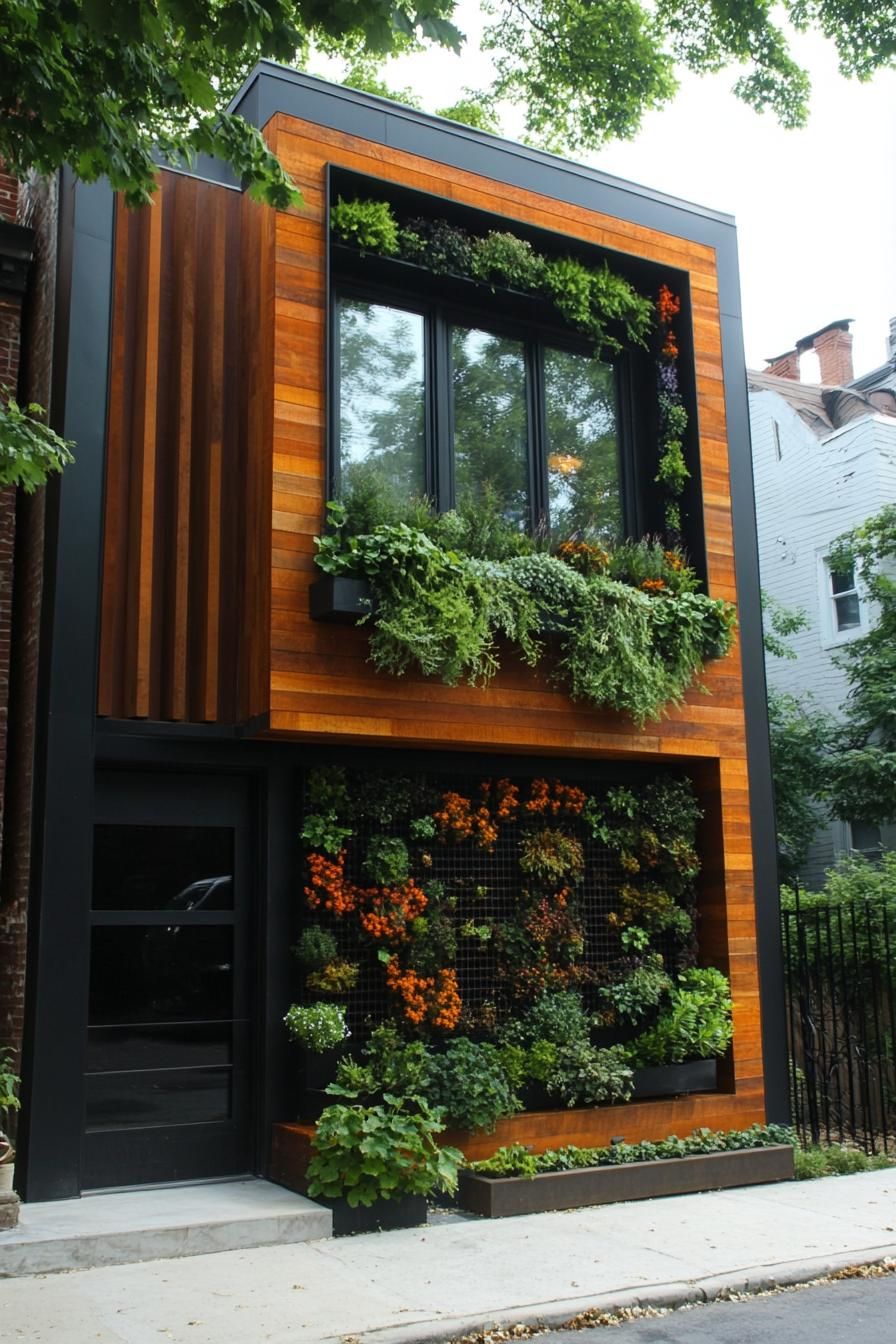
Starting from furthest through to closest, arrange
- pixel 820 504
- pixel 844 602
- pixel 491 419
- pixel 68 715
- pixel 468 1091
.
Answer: pixel 820 504, pixel 844 602, pixel 491 419, pixel 468 1091, pixel 68 715

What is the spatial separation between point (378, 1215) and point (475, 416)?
5813mm

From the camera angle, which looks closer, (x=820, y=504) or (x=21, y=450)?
(x=21, y=450)

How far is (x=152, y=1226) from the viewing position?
6684 mm

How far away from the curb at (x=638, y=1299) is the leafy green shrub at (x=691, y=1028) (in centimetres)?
229

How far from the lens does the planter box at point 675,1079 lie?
912 cm

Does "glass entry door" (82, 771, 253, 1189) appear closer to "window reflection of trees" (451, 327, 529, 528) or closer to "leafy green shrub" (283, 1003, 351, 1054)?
"leafy green shrub" (283, 1003, 351, 1054)

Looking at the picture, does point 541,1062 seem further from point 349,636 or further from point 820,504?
point 820,504

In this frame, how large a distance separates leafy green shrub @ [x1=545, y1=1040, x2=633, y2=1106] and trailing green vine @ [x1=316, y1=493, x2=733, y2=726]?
241 cm

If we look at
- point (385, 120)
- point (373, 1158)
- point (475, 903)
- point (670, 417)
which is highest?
point (385, 120)

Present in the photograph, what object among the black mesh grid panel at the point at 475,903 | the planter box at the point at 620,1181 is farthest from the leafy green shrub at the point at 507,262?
the planter box at the point at 620,1181

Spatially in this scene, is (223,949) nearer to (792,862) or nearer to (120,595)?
(120,595)

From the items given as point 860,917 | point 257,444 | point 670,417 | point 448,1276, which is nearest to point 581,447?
point 670,417

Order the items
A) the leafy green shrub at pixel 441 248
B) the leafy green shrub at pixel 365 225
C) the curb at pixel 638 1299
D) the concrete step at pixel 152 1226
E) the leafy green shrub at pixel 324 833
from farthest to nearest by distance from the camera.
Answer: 1. the leafy green shrub at pixel 441 248
2. the leafy green shrub at pixel 365 225
3. the leafy green shrub at pixel 324 833
4. the concrete step at pixel 152 1226
5. the curb at pixel 638 1299

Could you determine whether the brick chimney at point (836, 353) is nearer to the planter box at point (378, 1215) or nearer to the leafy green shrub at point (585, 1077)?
the leafy green shrub at point (585, 1077)
